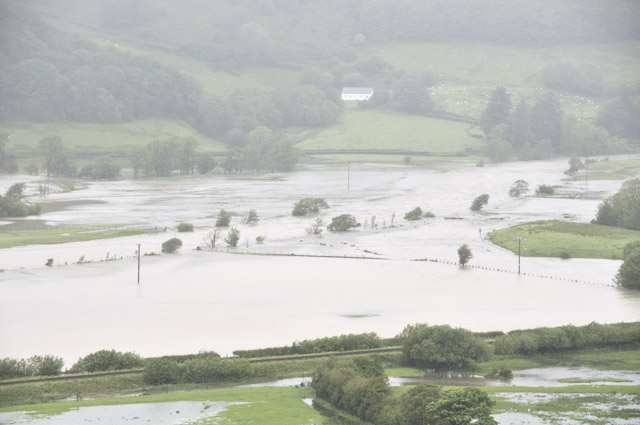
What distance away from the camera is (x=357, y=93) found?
13875 centimetres

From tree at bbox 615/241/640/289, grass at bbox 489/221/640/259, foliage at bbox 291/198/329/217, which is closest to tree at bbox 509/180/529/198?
grass at bbox 489/221/640/259

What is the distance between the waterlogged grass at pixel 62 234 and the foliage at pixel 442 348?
27271 millimetres

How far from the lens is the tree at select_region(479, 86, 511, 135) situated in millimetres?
116188

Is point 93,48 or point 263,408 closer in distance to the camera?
point 263,408

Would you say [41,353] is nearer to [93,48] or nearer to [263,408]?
[263,408]

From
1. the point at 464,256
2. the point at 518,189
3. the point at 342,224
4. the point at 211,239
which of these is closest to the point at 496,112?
the point at 518,189

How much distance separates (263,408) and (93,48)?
379ft

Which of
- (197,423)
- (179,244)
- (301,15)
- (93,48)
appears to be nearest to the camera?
(197,423)

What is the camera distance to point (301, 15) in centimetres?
18675

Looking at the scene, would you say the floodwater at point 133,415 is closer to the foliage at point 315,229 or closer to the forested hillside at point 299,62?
the foliage at point 315,229

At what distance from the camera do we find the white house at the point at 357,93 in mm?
137637

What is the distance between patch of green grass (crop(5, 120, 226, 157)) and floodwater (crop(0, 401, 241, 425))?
76.9 metres

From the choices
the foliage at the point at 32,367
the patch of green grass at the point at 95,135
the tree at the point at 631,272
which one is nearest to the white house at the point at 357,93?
the patch of green grass at the point at 95,135

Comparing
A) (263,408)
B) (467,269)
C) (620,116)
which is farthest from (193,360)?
(620,116)
